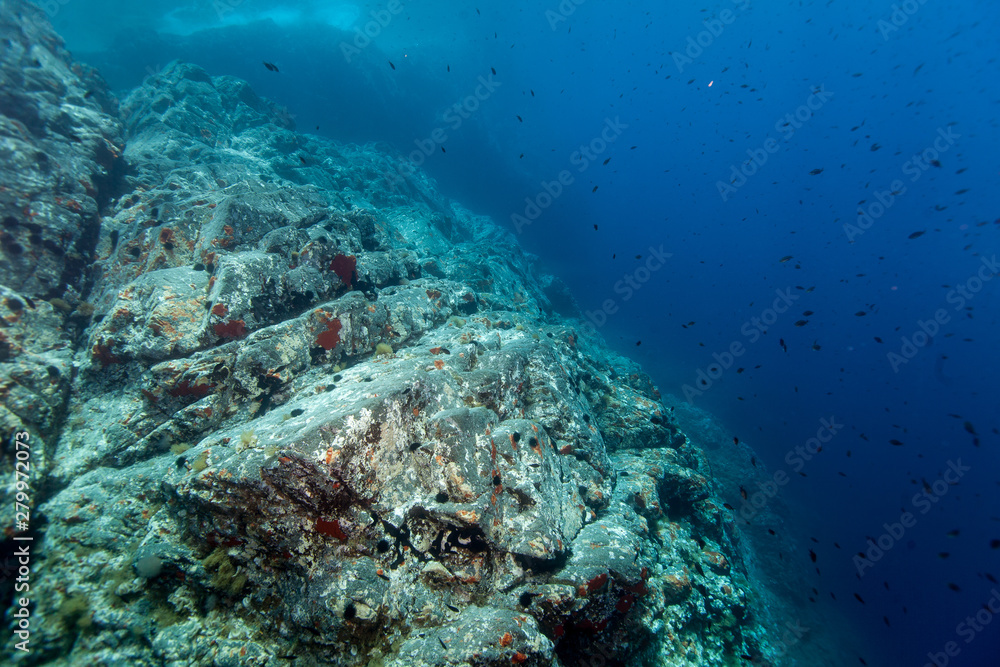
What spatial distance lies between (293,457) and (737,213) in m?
150

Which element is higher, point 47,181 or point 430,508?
point 430,508

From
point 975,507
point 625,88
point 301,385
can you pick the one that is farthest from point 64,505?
point 625,88

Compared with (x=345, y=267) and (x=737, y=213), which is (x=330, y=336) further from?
(x=737, y=213)

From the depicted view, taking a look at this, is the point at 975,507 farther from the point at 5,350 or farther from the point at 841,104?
the point at 841,104

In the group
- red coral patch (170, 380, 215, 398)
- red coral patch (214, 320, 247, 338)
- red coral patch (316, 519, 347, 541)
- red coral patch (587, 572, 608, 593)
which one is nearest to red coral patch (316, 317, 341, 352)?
red coral patch (214, 320, 247, 338)

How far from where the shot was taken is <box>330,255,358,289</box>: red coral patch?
27.2 feet

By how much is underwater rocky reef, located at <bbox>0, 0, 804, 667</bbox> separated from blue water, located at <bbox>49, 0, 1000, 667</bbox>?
8.82m

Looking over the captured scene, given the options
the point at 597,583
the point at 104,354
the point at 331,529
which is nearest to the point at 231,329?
the point at 104,354

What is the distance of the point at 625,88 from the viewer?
101 m

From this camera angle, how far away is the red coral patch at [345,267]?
8.28m

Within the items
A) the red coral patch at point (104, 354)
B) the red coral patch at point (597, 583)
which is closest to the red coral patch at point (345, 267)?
the red coral patch at point (104, 354)

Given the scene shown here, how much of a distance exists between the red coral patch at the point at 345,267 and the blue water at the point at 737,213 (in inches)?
495

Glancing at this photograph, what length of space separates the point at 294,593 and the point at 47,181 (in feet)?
37.9

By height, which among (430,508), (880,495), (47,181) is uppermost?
(880,495)
